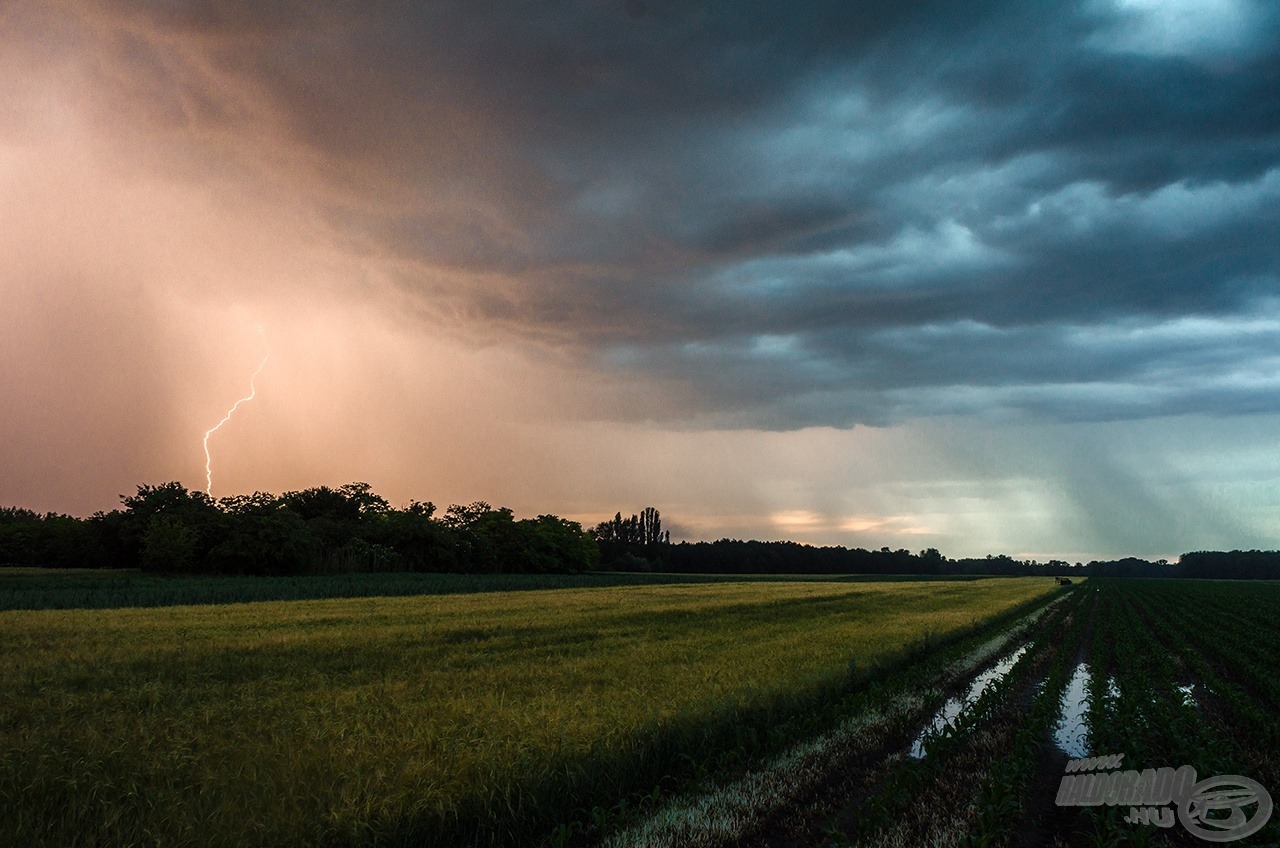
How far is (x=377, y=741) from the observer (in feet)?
31.3

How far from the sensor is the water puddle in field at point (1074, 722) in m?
13.5

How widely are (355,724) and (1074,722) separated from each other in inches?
583

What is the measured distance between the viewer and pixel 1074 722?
15.7m

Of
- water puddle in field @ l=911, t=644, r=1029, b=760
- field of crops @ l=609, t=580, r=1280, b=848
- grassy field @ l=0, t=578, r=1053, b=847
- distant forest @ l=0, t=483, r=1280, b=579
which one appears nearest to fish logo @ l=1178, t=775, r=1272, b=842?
field of crops @ l=609, t=580, r=1280, b=848

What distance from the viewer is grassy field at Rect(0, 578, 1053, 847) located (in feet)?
24.5

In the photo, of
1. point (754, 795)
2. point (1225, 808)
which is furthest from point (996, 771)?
point (754, 795)

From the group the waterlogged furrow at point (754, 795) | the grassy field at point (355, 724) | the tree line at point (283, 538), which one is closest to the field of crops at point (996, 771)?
the waterlogged furrow at point (754, 795)

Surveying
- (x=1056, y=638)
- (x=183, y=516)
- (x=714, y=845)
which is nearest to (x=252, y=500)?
(x=183, y=516)

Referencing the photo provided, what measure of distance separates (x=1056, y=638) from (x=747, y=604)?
49.7 feet

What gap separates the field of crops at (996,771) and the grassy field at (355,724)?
1.29m

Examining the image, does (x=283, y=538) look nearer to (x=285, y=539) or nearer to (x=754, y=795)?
(x=285, y=539)

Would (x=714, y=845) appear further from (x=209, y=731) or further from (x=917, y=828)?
(x=209, y=731)

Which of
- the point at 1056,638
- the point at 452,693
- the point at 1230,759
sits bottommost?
the point at 1056,638

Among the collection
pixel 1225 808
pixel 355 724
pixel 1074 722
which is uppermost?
pixel 355 724
